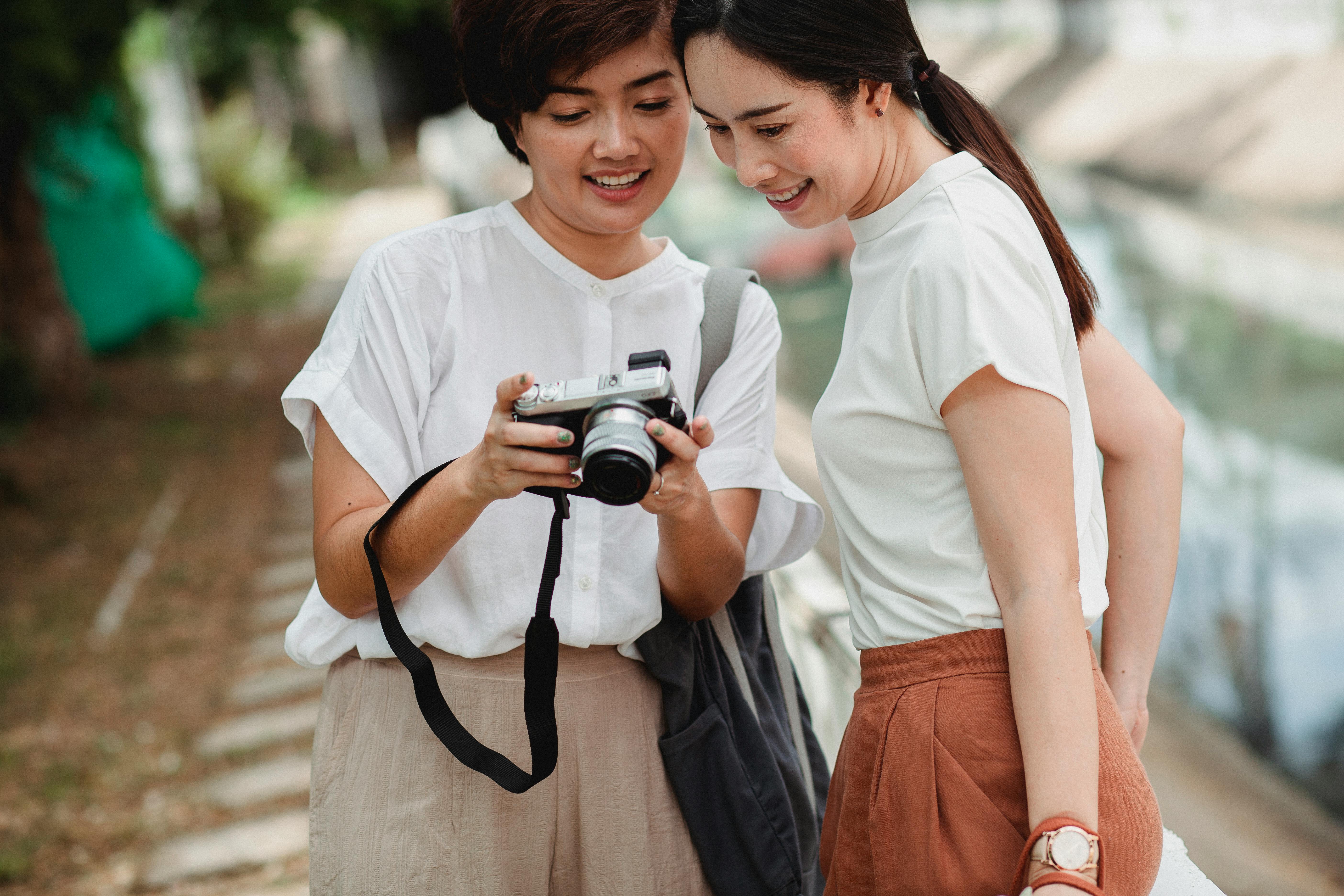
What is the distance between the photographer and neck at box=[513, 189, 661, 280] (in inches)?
69.5

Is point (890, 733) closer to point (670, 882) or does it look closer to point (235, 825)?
point (670, 882)

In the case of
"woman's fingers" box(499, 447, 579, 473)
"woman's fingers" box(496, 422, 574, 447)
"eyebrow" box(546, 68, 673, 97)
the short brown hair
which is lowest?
"woman's fingers" box(499, 447, 579, 473)

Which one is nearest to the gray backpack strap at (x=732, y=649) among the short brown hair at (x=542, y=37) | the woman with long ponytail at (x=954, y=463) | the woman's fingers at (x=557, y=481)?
the woman with long ponytail at (x=954, y=463)

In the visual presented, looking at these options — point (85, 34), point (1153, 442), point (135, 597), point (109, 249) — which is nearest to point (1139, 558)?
point (1153, 442)

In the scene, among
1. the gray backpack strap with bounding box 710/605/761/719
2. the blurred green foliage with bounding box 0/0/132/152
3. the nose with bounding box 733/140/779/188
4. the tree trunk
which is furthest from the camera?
the tree trunk

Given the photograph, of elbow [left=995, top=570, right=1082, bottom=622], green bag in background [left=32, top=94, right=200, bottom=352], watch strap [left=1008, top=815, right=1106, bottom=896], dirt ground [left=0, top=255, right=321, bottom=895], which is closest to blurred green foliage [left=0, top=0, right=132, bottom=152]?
dirt ground [left=0, top=255, right=321, bottom=895]

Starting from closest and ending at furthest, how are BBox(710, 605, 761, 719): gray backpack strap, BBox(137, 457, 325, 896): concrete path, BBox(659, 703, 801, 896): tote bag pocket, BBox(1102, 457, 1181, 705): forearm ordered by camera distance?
BBox(1102, 457, 1181, 705): forearm → BBox(659, 703, 801, 896): tote bag pocket → BBox(710, 605, 761, 719): gray backpack strap → BBox(137, 457, 325, 896): concrete path

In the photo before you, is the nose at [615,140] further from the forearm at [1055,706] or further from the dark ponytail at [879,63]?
the forearm at [1055,706]

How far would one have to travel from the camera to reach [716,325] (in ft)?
5.93

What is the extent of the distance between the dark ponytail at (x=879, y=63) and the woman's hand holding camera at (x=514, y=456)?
493mm

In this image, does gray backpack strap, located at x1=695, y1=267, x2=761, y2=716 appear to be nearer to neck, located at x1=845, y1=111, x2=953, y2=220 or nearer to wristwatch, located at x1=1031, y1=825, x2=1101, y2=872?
neck, located at x1=845, y1=111, x2=953, y2=220

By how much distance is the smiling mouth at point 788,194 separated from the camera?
1533mm

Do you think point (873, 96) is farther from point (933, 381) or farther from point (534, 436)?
point (534, 436)

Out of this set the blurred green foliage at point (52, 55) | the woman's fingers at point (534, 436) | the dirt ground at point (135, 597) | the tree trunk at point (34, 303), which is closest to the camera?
the woman's fingers at point (534, 436)
